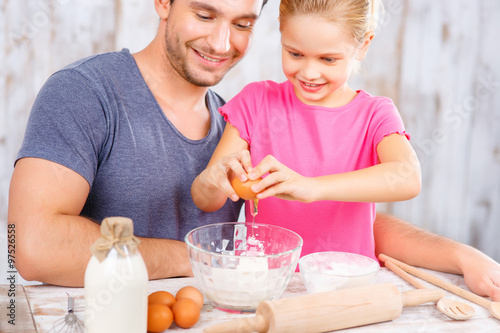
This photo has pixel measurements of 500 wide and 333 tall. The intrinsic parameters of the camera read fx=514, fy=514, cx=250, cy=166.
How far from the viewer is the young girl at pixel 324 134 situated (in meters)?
1.41

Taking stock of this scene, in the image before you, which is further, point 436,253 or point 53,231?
point 436,253

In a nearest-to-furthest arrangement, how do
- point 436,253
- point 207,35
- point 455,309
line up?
point 455,309 → point 436,253 → point 207,35

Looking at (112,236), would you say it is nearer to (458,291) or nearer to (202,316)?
(202,316)

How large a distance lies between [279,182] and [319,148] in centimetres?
43

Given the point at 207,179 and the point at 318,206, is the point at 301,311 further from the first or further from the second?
the point at 318,206

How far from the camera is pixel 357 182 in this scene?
1351 millimetres

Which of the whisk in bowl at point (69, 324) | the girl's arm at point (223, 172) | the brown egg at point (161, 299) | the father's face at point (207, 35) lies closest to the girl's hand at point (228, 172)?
the girl's arm at point (223, 172)

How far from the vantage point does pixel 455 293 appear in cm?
128

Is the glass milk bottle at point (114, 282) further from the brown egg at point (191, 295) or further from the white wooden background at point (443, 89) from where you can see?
the white wooden background at point (443, 89)

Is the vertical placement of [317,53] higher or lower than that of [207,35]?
lower

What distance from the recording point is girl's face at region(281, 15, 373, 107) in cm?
141

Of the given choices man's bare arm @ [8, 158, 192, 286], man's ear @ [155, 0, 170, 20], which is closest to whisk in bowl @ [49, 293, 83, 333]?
man's bare arm @ [8, 158, 192, 286]

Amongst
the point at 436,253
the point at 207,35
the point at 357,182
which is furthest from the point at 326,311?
the point at 207,35

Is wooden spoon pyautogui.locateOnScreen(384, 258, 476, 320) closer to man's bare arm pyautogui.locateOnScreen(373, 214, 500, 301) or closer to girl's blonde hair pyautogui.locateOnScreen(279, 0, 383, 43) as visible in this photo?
man's bare arm pyautogui.locateOnScreen(373, 214, 500, 301)
